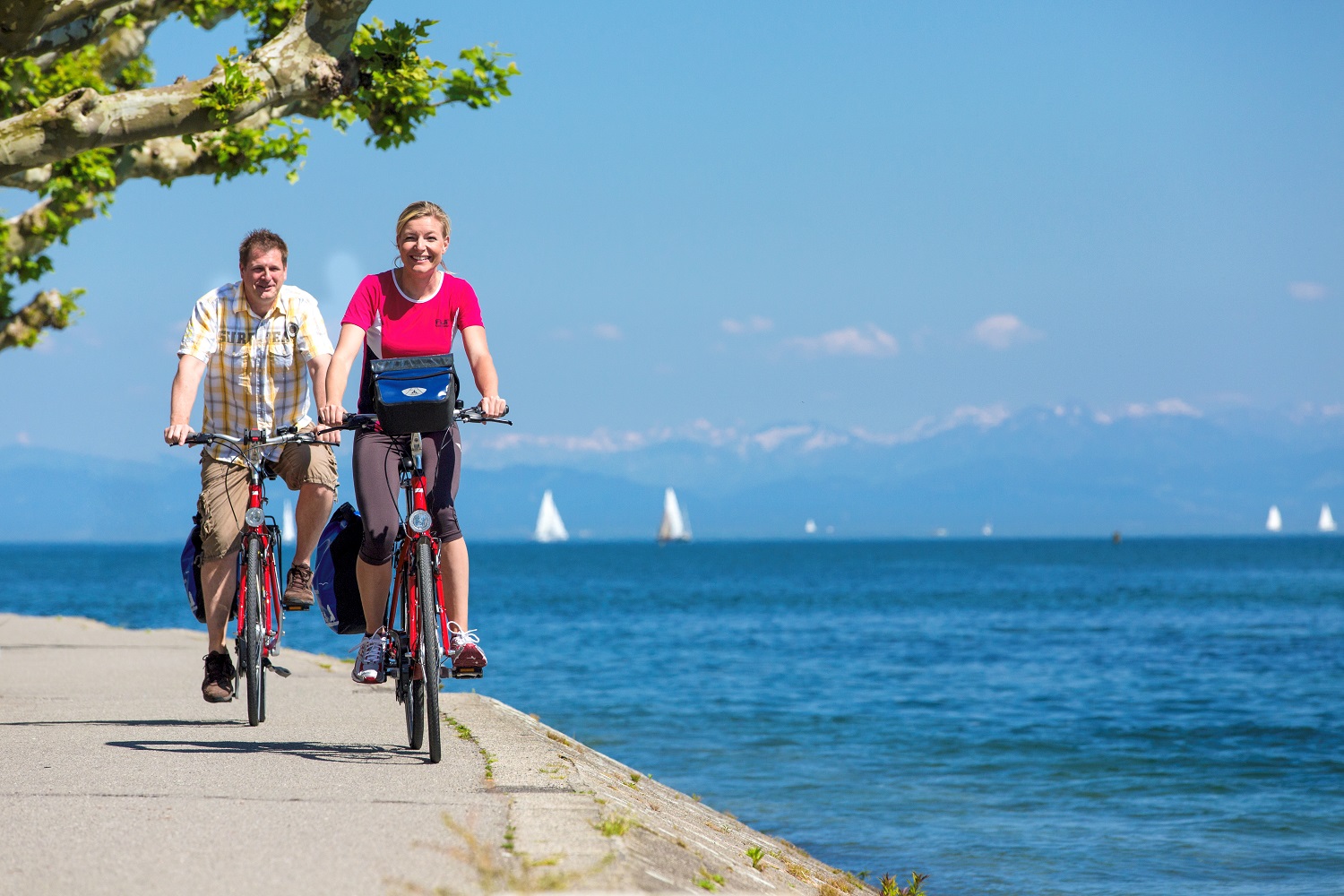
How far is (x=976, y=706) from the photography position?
24.4 m

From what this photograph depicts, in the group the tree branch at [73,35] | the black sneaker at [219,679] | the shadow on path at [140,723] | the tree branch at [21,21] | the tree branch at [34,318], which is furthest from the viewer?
the tree branch at [34,318]

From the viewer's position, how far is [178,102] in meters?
10.1

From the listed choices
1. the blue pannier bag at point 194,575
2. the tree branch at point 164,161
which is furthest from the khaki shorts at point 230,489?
the tree branch at point 164,161

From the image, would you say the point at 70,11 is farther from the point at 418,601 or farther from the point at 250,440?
the point at 418,601

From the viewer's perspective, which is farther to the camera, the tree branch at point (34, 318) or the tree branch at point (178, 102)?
the tree branch at point (34, 318)

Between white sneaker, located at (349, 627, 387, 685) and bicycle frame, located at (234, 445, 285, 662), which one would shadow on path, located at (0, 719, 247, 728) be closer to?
bicycle frame, located at (234, 445, 285, 662)

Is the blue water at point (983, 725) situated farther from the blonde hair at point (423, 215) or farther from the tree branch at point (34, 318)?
the tree branch at point (34, 318)

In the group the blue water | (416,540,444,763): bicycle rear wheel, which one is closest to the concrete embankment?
(416,540,444,763): bicycle rear wheel

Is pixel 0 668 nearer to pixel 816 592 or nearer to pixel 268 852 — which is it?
pixel 268 852

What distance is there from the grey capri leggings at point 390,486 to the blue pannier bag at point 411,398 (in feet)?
0.64

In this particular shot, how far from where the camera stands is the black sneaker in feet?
25.5

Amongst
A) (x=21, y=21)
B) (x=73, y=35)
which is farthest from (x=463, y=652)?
(x=73, y=35)

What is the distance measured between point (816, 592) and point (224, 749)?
75.8 metres

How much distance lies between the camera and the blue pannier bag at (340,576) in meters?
7.02
